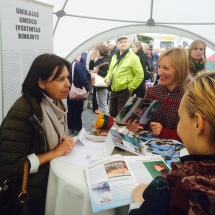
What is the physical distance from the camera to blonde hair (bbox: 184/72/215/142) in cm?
79

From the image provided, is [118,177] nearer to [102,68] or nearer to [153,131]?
[153,131]

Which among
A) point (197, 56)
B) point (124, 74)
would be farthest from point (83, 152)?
point (124, 74)

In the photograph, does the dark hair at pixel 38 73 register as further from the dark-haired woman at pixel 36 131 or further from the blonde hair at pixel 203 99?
the blonde hair at pixel 203 99

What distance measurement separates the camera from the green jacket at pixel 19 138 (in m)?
1.39

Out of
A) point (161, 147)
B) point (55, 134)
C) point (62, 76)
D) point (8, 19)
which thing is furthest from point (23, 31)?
point (161, 147)

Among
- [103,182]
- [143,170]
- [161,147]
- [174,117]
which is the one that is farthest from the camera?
[174,117]

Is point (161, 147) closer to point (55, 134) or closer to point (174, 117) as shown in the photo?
point (174, 117)

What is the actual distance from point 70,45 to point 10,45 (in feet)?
5.04

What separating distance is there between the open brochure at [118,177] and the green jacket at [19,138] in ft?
1.21

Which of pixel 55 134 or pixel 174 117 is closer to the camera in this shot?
pixel 55 134

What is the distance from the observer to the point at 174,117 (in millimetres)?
1966

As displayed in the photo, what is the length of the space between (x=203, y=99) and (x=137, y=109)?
1.05 metres

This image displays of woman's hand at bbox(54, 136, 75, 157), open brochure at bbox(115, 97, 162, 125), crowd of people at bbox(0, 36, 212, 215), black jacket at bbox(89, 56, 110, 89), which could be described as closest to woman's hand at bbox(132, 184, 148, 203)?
crowd of people at bbox(0, 36, 212, 215)

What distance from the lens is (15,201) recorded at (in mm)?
1451
